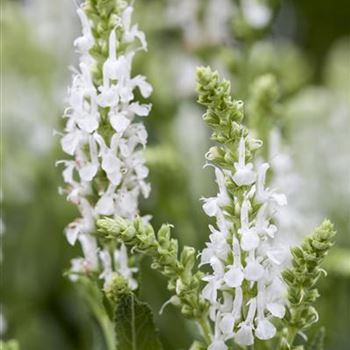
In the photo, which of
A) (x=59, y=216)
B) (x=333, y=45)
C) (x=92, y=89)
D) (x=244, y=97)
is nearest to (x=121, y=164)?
(x=92, y=89)

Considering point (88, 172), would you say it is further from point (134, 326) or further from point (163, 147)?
point (163, 147)

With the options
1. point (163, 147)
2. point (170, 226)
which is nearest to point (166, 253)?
point (170, 226)

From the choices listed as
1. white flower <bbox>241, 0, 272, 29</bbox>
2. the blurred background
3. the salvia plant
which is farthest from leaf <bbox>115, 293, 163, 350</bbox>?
white flower <bbox>241, 0, 272, 29</bbox>

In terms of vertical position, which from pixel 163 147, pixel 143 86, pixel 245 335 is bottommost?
pixel 245 335

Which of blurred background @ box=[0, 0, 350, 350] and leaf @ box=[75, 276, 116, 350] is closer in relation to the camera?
leaf @ box=[75, 276, 116, 350]

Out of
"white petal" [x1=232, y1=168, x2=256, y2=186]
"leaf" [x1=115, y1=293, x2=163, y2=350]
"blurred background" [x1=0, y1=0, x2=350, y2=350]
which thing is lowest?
"leaf" [x1=115, y1=293, x2=163, y2=350]

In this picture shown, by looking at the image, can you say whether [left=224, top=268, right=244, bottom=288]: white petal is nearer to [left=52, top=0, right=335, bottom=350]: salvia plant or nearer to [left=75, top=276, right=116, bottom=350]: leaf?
[left=52, top=0, right=335, bottom=350]: salvia plant

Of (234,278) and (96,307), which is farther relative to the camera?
(96,307)
